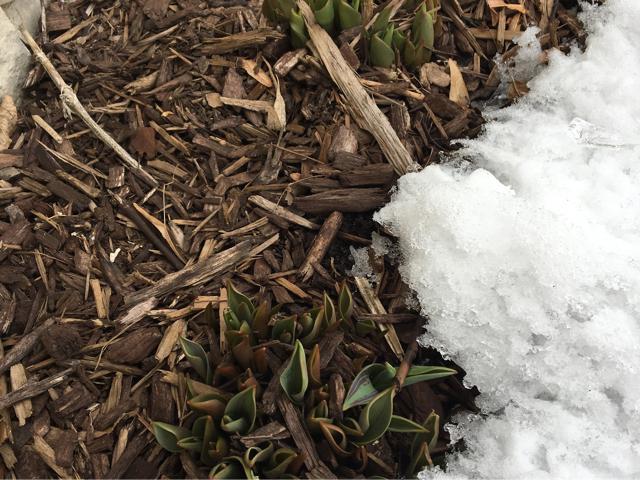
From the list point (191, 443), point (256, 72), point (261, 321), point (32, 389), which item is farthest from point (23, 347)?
point (256, 72)

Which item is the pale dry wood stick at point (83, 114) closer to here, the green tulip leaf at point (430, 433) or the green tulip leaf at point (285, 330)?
the green tulip leaf at point (285, 330)

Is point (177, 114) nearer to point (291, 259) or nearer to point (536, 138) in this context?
point (291, 259)

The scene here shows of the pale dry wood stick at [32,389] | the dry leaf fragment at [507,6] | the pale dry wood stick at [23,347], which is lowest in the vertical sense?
the pale dry wood stick at [32,389]

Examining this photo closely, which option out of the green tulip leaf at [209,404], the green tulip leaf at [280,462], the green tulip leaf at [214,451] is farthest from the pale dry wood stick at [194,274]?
the green tulip leaf at [280,462]

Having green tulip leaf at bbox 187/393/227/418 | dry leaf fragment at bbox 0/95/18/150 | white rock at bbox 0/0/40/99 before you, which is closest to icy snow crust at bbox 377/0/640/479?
green tulip leaf at bbox 187/393/227/418

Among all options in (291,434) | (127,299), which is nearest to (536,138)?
(291,434)

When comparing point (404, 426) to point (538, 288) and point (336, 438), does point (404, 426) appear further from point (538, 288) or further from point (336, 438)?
point (538, 288)

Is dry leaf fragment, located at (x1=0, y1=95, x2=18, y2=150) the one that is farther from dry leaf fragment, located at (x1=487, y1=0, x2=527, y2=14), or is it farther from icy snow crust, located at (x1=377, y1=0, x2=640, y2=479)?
dry leaf fragment, located at (x1=487, y1=0, x2=527, y2=14)
